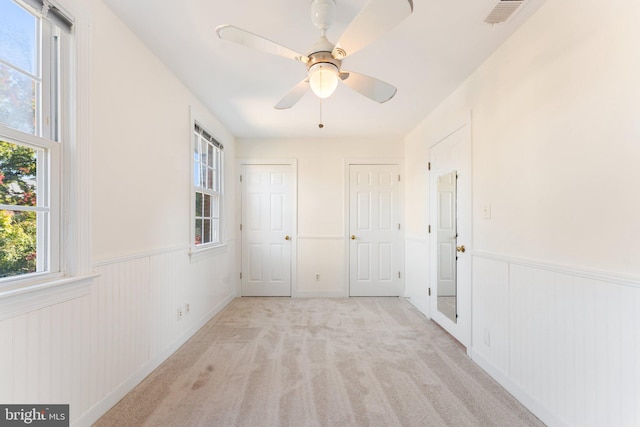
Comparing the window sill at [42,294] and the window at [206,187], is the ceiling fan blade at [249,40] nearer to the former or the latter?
the window sill at [42,294]

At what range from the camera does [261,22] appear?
184cm

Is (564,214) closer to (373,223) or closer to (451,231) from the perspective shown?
(451,231)

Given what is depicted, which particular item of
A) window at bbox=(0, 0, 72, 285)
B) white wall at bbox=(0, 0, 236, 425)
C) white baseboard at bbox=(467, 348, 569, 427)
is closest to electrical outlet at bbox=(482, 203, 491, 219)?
white baseboard at bbox=(467, 348, 569, 427)

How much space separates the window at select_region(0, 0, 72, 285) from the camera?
1.26m

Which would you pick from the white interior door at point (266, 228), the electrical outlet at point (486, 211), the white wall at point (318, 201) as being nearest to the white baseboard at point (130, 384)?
the white interior door at point (266, 228)

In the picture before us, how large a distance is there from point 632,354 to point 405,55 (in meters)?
2.13

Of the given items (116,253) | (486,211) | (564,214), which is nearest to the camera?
(564,214)

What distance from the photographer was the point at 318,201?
4480mm

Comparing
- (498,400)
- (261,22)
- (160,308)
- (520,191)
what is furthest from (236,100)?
(498,400)

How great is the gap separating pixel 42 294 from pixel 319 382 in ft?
5.48

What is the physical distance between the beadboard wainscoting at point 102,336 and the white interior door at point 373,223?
2453mm

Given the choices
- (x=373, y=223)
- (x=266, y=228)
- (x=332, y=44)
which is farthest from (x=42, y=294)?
(x=373, y=223)

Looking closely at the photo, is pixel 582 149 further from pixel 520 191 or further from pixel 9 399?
pixel 9 399

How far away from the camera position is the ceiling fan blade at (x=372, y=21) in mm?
1192
